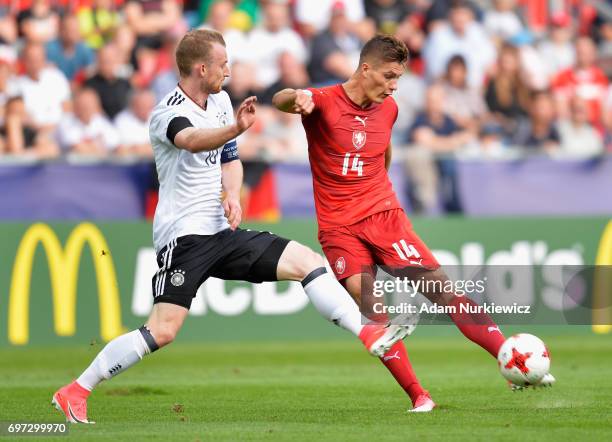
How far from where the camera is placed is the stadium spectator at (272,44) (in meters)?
18.7

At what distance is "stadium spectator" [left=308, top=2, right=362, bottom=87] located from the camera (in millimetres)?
18766

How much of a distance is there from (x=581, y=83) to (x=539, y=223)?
15.0ft

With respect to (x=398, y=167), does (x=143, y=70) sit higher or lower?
higher

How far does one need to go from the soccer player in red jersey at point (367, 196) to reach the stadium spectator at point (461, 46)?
10.6 metres

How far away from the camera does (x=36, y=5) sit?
1889 cm

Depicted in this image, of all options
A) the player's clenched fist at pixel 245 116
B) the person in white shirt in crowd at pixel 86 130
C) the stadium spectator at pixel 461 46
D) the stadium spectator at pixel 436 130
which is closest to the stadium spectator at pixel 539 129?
the stadium spectator at pixel 436 130

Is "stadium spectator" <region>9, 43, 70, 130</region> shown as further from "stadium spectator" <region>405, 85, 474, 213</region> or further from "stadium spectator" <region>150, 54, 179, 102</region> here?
"stadium spectator" <region>405, 85, 474, 213</region>

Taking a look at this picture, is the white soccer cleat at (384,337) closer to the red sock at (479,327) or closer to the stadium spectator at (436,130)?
the red sock at (479,327)

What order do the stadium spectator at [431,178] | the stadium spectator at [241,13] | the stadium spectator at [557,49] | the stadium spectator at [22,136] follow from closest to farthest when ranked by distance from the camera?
1. the stadium spectator at [431,178]
2. the stadium spectator at [22,136]
3. the stadium spectator at [241,13]
4. the stadium spectator at [557,49]

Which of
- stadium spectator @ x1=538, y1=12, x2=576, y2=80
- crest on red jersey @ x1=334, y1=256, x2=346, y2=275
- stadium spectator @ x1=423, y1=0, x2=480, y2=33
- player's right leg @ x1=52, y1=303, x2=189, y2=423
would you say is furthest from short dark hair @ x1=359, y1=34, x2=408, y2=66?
stadium spectator @ x1=538, y1=12, x2=576, y2=80

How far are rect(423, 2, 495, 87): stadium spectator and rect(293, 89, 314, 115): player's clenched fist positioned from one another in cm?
1116

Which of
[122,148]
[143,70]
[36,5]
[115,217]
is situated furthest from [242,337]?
[36,5]

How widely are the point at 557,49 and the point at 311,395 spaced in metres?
12.1

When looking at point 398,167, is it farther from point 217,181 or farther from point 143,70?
point 217,181
